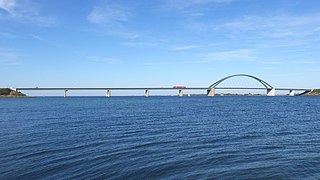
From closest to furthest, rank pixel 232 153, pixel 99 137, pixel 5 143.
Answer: pixel 232 153, pixel 5 143, pixel 99 137

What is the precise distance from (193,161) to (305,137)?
46.3ft

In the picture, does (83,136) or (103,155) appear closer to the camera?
(103,155)

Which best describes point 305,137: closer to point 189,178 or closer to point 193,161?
point 193,161

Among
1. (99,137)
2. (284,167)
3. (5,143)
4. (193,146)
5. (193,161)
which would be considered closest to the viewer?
(284,167)

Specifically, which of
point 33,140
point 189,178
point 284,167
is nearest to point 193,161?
point 189,178

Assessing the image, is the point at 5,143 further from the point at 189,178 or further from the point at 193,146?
the point at 189,178

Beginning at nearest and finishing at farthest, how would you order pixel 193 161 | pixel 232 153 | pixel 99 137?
pixel 193 161, pixel 232 153, pixel 99 137

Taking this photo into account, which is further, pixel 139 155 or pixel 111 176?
pixel 139 155

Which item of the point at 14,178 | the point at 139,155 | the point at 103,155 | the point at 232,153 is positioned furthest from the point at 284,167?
the point at 14,178

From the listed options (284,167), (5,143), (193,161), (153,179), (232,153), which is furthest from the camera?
(5,143)

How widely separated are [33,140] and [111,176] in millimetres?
15384

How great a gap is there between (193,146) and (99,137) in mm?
10189

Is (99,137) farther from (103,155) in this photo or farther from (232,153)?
(232,153)

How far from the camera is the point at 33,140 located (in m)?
28.4
